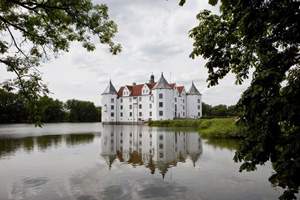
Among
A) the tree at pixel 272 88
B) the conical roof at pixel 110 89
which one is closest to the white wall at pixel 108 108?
the conical roof at pixel 110 89

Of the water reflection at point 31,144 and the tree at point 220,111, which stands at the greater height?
the tree at point 220,111

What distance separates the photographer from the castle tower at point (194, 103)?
60656mm

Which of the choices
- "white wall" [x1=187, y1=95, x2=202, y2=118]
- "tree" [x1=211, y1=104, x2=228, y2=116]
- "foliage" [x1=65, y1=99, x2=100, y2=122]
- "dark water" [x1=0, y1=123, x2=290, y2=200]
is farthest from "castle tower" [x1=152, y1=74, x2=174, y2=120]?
"foliage" [x1=65, y1=99, x2=100, y2=122]

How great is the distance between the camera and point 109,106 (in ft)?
200

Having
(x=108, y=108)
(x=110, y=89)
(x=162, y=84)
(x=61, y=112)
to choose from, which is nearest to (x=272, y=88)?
(x=162, y=84)

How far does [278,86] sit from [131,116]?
57.0 m

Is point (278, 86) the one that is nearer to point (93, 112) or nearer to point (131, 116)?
point (131, 116)

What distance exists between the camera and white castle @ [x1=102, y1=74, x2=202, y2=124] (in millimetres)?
52344

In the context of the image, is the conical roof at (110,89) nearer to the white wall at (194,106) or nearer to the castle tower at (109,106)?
the castle tower at (109,106)

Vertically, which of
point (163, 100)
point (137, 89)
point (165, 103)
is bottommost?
point (165, 103)

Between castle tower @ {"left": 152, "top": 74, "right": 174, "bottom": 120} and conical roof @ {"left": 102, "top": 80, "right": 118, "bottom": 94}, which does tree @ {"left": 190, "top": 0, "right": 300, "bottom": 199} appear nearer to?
castle tower @ {"left": 152, "top": 74, "right": 174, "bottom": 120}

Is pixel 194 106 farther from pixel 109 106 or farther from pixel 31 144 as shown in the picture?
pixel 31 144

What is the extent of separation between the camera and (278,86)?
117 inches

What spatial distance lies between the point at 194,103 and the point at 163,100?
12.9 metres
